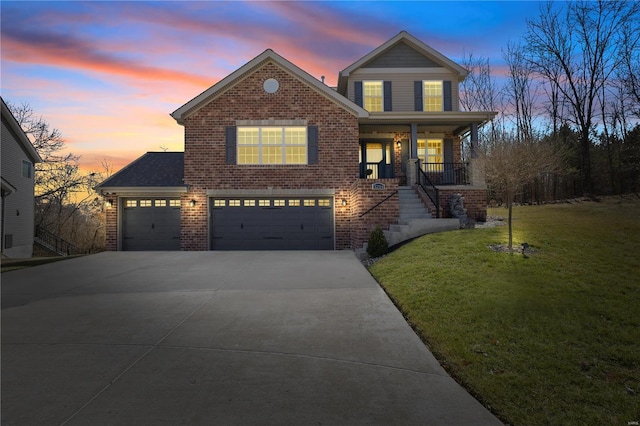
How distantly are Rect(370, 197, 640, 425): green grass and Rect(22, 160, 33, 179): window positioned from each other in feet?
81.6

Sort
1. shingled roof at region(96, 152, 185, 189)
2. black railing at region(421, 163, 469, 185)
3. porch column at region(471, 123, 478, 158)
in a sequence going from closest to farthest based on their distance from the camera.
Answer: shingled roof at region(96, 152, 185, 189), porch column at region(471, 123, 478, 158), black railing at region(421, 163, 469, 185)

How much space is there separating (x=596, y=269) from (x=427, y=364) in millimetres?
5015

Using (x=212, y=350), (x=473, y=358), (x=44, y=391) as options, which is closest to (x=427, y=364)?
(x=473, y=358)

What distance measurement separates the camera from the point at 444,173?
59.4 feet

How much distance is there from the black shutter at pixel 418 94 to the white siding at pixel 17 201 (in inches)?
925

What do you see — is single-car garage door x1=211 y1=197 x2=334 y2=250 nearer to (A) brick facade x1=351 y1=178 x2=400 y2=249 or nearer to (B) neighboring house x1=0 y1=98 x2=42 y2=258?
(A) brick facade x1=351 y1=178 x2=400 y2=249

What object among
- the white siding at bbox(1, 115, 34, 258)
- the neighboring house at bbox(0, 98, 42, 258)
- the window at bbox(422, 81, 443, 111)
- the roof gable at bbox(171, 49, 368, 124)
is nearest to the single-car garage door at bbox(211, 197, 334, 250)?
the roof gable at bbox(171, 49, 368, 124)

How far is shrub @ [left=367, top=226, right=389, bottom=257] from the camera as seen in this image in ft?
37.5

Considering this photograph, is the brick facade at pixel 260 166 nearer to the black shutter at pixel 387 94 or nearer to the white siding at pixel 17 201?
the black shutter at pixel 387 94

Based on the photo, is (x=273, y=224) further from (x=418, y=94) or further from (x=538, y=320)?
(x=538, y=320)

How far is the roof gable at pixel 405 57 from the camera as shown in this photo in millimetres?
18672

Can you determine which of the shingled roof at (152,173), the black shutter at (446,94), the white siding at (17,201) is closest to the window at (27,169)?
the white siding at (17,201)

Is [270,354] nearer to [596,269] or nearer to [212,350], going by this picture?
[212,350]

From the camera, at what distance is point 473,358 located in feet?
13.5
